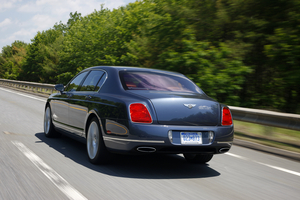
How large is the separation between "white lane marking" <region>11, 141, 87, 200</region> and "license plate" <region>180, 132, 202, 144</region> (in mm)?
1534

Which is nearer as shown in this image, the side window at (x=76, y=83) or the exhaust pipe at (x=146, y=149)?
the exhaust pipe at (x=146, y=149)

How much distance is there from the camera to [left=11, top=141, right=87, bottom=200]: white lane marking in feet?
12.7

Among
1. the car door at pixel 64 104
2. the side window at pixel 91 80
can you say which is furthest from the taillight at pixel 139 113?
the car door at pixel 64 104

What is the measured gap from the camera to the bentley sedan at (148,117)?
4648 millimetres

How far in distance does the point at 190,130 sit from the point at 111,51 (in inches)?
1146

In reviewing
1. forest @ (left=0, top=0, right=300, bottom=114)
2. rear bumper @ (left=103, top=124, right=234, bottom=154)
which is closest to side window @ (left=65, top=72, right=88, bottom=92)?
rear bumper @ (left=103, top=124, right=234, bottom=154)

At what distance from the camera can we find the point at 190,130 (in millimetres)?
4727

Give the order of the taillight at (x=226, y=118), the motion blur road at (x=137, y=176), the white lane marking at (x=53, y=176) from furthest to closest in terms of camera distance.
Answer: the taillight at (x=226, y=118) < the motion blur road at (x=137, y=176) < the white lane marking at (x=53, y=176)

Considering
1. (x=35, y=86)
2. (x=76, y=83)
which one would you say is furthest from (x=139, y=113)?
(x=35, y=86)

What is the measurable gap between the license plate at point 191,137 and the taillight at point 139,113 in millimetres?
486

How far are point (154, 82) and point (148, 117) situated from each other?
0.98m

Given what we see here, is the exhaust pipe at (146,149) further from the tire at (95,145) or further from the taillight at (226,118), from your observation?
the taillight at (226,118)

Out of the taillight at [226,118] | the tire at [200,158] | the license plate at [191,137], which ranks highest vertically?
the taillight at [226,118]

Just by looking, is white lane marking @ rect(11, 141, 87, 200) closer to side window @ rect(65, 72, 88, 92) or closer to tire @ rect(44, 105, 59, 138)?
tire @ rect(44, 105, 59, 138)
